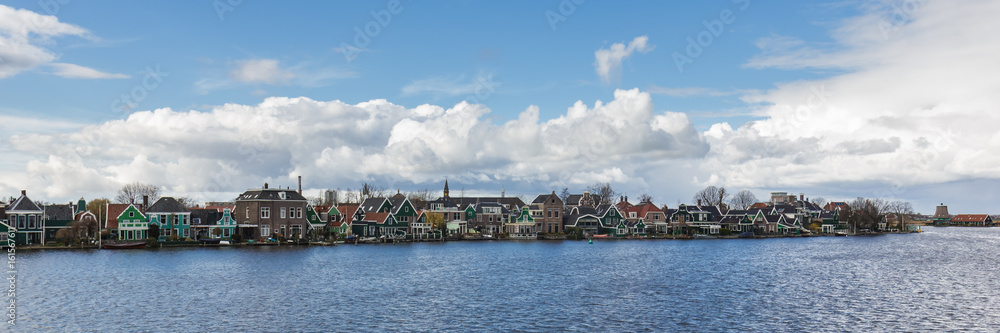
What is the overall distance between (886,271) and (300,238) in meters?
72.9

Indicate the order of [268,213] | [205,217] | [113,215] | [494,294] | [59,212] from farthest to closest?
[205,217], [268,213], [113,215], [59,212], [494,294]

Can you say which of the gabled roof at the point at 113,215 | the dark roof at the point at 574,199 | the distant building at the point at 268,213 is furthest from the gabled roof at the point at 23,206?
the dark roof at the point at 574,199

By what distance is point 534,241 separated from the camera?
389ft

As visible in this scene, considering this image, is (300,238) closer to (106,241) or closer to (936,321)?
(106,241)

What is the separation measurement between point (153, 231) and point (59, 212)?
11166mm

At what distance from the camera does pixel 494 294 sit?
4675 cm

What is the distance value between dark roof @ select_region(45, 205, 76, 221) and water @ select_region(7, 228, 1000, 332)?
52.4ft

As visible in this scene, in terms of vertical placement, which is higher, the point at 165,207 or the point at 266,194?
the point at 266,194

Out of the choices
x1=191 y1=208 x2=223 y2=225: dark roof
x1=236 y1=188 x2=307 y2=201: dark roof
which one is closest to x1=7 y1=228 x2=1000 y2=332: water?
x1=236 y1=188 x2=307 y2=201: dark roof

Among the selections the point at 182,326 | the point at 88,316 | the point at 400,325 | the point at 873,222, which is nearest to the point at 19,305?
the point at 88,316

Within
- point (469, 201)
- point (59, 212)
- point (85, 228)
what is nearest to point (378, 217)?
point (469, 201)

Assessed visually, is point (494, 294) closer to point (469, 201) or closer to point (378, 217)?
point (378, 217)

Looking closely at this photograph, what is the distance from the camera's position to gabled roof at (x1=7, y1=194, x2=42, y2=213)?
83.5 meters

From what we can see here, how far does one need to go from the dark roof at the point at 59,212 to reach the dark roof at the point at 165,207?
9.14 metres
